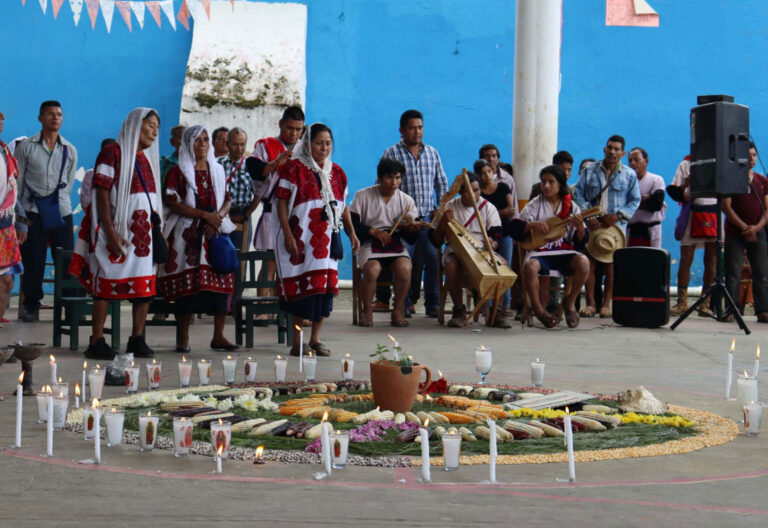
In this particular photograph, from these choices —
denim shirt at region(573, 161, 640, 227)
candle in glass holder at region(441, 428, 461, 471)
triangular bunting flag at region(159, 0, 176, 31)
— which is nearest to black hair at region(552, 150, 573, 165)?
denim shirt at region(573, 161, 640, 227)

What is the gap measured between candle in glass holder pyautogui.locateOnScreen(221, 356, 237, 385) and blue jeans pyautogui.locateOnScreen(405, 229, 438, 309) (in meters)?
4.19

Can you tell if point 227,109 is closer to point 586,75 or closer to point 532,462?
point 586,75

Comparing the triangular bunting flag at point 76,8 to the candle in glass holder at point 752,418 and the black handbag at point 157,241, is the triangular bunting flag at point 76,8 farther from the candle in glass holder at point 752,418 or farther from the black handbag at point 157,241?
the candle in glass holder at point 752,418

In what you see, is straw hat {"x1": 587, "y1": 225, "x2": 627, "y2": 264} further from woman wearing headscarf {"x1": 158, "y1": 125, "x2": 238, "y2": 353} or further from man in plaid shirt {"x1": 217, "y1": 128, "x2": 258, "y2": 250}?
woman wearing headscarf {"x1": 158, "y1": 125, "x2": 238, "y2": 353}

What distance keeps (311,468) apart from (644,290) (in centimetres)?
657

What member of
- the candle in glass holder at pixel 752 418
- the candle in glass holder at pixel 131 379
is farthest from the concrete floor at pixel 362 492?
the candle in glass holder at pixel 131 379

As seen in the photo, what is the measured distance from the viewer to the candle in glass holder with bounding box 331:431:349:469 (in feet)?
11.9

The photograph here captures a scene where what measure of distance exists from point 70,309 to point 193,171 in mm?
1444

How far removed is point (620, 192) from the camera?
10195mm

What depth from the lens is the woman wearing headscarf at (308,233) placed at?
7066mm

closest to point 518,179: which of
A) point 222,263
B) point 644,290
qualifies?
point 644,290

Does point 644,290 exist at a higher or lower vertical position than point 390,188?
lower

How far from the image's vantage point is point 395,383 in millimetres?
4594

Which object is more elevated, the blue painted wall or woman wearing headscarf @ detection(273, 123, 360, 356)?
the blue painted wall
